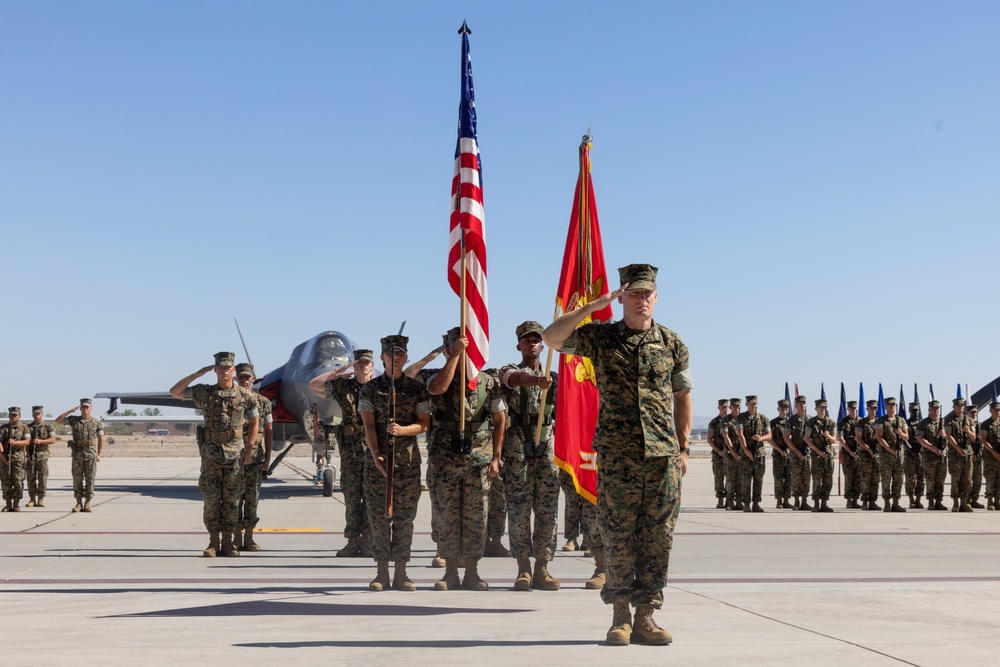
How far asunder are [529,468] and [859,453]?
1202 cm

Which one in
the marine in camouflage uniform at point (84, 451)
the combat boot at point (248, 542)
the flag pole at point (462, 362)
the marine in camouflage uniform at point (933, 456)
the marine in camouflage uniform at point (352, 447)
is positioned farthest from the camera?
the marine in camouflage uniform at point (933, 456)

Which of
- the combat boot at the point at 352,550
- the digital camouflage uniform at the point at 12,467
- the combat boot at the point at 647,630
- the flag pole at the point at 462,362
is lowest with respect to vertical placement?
the combat boot at the point at 352,550

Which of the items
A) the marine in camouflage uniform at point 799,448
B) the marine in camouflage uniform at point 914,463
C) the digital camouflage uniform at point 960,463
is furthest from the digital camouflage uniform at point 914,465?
the marine in camouflage uniform at point 799,448

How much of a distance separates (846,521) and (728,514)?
235 cm

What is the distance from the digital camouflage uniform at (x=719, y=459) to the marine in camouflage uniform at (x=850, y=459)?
85.7 inches

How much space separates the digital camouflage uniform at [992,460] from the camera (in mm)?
18500

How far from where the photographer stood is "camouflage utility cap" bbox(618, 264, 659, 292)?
598 cm

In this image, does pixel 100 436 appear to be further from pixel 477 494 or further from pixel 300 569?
pixel 477 494

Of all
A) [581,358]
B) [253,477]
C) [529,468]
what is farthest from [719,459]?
[581,358]

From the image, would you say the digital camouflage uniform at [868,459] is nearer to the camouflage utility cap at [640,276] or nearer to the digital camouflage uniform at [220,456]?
the digital camouflage uniform at [220,456]

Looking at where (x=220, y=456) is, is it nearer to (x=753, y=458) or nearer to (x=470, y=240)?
(x=470, y=240)

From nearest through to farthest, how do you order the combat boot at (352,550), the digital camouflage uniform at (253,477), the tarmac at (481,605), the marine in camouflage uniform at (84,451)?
1. the tarmac at (481,605)
2. the combat boot at (352,550)
3. the digital camouflage uniform at (253,477)
4. the marine in camouflage uniform at (84,451)

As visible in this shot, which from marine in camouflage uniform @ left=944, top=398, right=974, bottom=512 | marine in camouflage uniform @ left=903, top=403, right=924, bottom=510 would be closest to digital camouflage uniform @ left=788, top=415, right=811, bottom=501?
marine in camouflage uniform @ left=903, top=403, right=924, bottom=510

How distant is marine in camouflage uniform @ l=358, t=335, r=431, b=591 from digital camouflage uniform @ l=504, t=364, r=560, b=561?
78cm
